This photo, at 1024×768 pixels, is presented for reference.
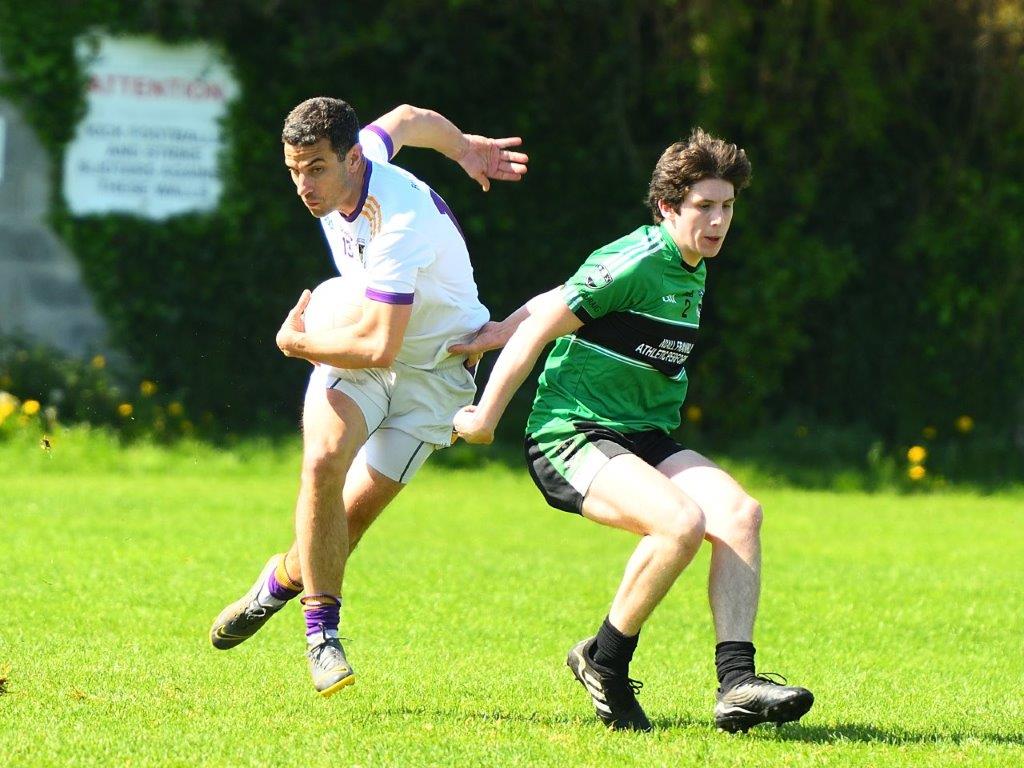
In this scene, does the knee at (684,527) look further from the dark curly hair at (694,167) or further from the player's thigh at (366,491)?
the player's thigh at (366,491)

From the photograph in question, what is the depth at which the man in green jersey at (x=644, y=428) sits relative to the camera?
16.3ft

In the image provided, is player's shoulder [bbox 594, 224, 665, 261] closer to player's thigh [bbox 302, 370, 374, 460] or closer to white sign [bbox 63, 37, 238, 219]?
player's thigh [bbox 302, 370, 374, 460]

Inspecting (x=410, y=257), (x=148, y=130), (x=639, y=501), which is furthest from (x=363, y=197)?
(x=148, y=130)

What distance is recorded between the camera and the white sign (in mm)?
13258

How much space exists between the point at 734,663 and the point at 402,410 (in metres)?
1.54

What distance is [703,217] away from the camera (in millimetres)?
5152

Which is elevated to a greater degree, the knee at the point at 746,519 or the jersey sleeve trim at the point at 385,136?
the jersey sleeve trim at the point at 385,136

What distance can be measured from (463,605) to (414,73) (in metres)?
7.02

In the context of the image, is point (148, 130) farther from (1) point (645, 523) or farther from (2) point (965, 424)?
(1) point (645, 523)

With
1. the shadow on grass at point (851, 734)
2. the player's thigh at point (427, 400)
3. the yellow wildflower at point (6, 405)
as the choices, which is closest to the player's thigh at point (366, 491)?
the player's thigh at point (427, 400)

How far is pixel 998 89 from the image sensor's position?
13961 mm

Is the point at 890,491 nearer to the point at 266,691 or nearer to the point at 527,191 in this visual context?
the point at 527,191

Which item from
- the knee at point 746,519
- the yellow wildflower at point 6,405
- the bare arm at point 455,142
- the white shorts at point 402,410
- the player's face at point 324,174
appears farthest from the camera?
the yellow wildflower at point 6,405

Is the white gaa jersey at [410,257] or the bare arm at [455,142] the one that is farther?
the bare arm at [455,142]
